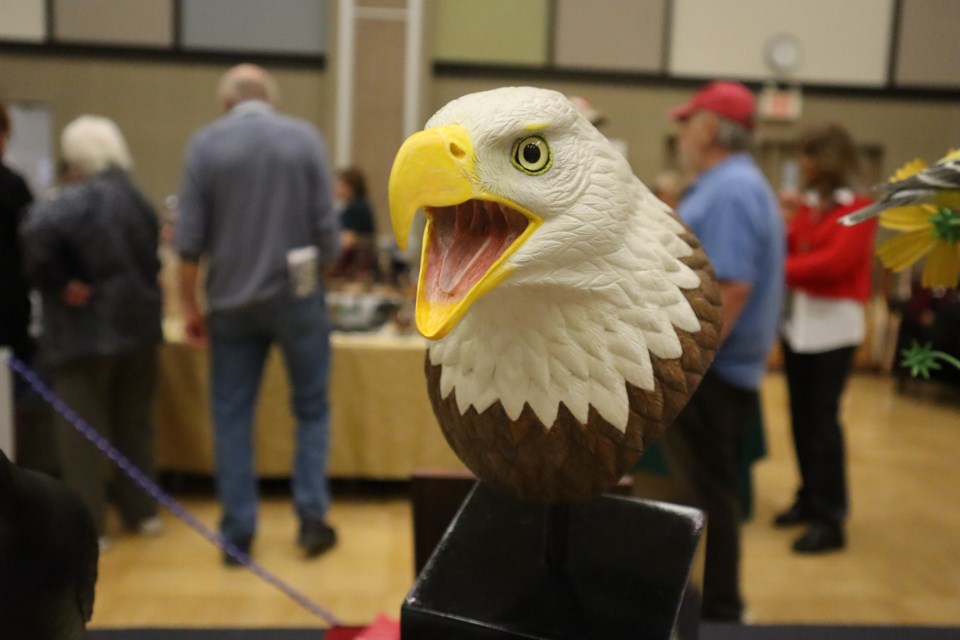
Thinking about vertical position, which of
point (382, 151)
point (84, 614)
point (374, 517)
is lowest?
point (374, 517)

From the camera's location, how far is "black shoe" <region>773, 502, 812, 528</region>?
2846 mm

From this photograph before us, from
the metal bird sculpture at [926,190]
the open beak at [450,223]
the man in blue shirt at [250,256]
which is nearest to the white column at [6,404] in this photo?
the open beak at [450,223]

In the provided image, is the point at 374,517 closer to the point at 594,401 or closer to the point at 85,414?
the point at 85,414

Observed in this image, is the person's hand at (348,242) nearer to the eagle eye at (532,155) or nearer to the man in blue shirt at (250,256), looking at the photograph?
the man in blue shirt at (250,256)

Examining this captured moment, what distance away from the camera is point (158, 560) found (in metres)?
2.40

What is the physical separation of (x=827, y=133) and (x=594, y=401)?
1.90 metres

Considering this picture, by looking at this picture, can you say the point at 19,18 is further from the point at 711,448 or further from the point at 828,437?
the point at 828,437

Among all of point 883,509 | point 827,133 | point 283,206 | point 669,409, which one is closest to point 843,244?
point 827,133

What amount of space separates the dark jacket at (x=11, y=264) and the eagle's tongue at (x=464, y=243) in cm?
213

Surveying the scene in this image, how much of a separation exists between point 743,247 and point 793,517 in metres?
1.51

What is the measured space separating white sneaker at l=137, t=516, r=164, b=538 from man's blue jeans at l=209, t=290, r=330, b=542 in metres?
0.31

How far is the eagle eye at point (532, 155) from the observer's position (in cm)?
69

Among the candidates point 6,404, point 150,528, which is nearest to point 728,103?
point 6,404

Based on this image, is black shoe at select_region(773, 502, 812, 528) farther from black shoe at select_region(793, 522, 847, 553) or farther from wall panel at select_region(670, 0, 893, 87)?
wall panel at select_region(670, 0, 893, 87)
